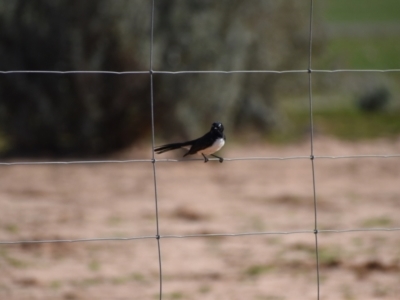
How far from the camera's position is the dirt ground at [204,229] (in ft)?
23.4

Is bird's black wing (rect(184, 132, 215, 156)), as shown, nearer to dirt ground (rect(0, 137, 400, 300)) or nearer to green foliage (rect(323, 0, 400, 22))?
dirt ground (rect(0, 137, 400, 300))

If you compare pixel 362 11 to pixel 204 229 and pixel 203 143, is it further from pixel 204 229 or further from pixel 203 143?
pixel 203 143

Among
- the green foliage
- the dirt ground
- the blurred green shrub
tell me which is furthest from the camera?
the green foliage

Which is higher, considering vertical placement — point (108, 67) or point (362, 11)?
point (362, 11)

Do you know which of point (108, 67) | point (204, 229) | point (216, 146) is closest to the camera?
point (216, 146)

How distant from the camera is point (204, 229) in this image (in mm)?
9602

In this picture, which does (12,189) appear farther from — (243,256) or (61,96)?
(243,256)

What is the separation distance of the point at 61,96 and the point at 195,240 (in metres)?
7.24

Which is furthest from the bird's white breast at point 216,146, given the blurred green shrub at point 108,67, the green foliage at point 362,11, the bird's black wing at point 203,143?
the green foliage at point 362,11

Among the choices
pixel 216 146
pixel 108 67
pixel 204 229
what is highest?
pixel 108 67

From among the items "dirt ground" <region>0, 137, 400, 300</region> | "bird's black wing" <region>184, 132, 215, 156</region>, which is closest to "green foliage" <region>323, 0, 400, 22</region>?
"dirt ground" <region>0, 137, 400, 300</region>

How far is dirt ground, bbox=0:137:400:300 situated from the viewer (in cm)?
712

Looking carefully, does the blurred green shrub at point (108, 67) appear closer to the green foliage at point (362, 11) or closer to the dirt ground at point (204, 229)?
the dirt ground at point (204, 229)

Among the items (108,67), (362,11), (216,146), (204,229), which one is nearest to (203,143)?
(216,146)
